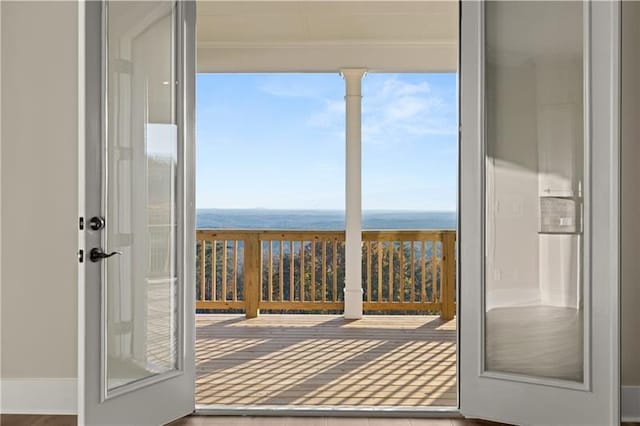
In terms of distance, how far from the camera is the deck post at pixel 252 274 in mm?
6105

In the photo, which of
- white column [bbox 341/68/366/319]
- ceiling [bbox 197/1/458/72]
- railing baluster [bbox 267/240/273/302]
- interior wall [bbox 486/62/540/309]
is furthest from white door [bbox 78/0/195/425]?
railing baluster [bbox 267/240/273/302]

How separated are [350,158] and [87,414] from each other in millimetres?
3796

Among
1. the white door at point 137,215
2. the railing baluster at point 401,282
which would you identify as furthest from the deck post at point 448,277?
the white door at point 137,215

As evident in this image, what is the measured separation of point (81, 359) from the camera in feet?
8.74

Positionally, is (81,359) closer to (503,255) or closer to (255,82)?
(503,255)

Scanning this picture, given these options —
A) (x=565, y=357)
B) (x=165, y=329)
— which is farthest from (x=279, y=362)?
(x=565, y=357)

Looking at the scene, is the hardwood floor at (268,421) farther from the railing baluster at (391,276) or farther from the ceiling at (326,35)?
the ceiling at (326,35)

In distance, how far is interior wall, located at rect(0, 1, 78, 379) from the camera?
10.6 ft

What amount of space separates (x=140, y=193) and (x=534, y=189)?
193 cm

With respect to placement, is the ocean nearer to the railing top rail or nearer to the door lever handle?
the railing top rail

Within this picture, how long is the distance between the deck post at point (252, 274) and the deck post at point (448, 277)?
183 centimetres

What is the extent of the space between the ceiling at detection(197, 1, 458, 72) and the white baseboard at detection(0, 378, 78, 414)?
3025 mm

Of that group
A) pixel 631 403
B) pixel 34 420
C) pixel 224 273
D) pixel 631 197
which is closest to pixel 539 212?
pixel 631 197

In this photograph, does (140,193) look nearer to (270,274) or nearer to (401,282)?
(270,274)
